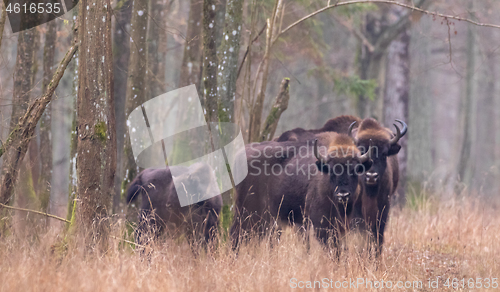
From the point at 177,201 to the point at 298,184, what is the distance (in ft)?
6.75

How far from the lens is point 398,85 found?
44.8 feet

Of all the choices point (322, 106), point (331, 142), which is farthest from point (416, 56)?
point (331, 142)

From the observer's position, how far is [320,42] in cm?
1546

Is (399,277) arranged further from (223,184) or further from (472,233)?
(472,233)

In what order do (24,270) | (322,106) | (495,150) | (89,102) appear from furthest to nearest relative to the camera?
(495,150)
(322,106)
(89,102)
(24,270)

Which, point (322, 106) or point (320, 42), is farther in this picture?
point (322, 106)

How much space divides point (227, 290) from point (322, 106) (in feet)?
63.3

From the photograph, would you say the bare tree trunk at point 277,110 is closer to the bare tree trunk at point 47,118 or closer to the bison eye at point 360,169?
the bison eye at point 360,169

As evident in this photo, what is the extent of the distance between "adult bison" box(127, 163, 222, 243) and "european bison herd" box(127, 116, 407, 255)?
16 mm

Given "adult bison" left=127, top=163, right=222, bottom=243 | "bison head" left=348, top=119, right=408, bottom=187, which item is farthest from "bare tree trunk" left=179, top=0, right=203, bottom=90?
"bison head" left=348, top=119, right=408, bottom=187

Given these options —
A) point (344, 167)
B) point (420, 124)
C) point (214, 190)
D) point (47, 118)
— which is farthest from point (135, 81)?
point (420, 124)

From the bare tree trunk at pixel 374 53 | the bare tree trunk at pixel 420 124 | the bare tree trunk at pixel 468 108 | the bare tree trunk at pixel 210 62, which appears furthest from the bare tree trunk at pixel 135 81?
the bare tree trunk at pixel 468 108

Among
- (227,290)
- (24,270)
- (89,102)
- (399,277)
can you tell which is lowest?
(399,277)

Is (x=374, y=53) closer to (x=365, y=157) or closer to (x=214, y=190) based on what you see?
(x=365, y=157)
